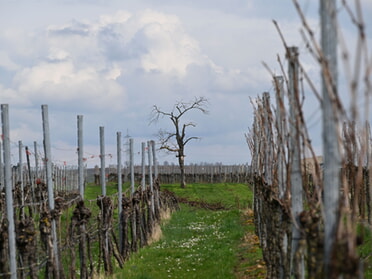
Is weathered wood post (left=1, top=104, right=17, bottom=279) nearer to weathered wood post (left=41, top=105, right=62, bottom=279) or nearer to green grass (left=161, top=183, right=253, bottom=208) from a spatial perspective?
weathered wood post (left=41, top=105, right=62, bottom=279)

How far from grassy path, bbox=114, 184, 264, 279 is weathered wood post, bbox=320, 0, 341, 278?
7.38 meters

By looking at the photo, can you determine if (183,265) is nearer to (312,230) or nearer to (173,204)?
(312,230)

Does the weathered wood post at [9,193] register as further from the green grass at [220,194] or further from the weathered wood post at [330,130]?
the green grass at [220,194]

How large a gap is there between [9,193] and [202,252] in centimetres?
697

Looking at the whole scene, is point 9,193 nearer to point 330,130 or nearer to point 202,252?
point 330,130

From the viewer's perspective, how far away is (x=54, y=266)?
10422 mm

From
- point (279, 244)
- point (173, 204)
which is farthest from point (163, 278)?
point (173, 204)

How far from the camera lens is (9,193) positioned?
992 centimetres

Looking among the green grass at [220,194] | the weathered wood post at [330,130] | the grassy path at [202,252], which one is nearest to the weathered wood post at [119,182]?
the grassy path at [202,252]

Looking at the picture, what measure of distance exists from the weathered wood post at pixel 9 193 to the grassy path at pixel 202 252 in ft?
11.5

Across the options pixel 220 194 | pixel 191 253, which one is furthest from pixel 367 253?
pixel 220 194

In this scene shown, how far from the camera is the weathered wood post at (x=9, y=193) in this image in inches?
375

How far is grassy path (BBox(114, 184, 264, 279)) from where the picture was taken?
13226mm

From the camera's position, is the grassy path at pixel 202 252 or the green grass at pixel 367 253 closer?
the green grass at pixel 367 253
